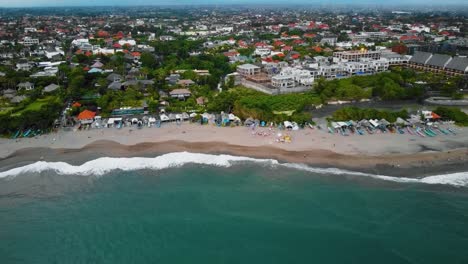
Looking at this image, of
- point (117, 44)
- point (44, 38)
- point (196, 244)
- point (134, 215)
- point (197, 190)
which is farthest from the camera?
point (44, 38)

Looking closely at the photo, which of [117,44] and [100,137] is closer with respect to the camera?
[100,137]

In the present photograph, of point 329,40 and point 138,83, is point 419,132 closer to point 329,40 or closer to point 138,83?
point 138,83

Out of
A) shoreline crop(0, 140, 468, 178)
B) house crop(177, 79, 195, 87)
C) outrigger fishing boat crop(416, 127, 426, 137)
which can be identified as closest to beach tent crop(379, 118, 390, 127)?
outrigger fishing boat crop(416, 127, 426, 137)

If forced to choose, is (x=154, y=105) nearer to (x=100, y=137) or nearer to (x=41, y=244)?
(x=100, y=137)

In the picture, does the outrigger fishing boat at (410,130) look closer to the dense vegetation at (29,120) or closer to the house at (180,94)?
the house at (180,94)

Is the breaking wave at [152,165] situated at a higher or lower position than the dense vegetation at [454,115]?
lower

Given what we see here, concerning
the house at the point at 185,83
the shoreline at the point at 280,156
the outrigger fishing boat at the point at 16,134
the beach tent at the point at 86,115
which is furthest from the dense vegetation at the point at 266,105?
the outrigger fishing boat at the point at 16,134

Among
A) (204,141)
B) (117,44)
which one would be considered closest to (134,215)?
(204,141)
